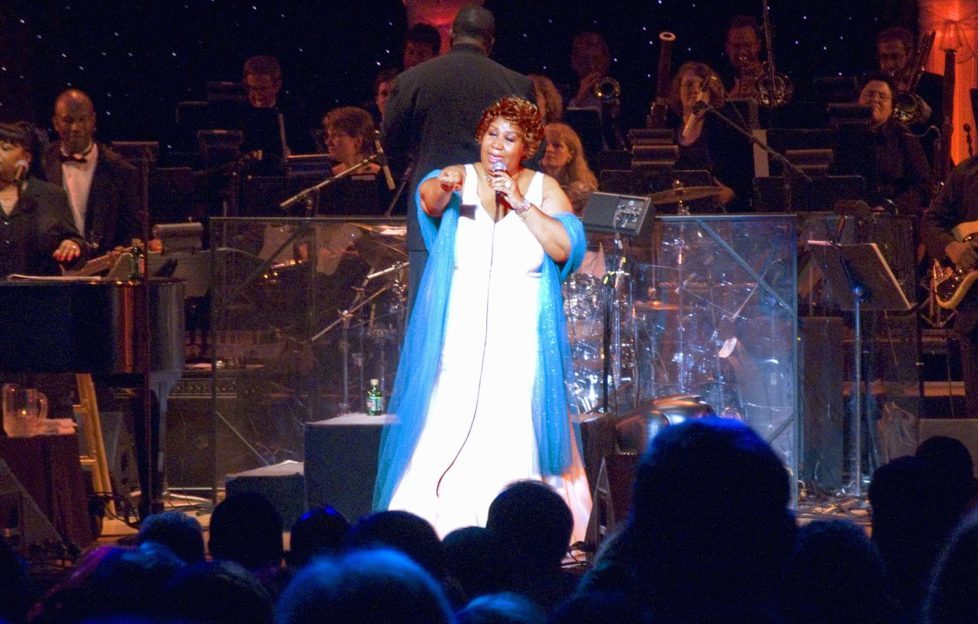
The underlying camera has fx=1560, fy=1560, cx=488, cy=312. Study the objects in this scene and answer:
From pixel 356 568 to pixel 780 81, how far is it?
910 cm

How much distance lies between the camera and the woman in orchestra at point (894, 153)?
10.4 m

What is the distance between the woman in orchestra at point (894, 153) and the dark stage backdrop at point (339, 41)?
3122 mm

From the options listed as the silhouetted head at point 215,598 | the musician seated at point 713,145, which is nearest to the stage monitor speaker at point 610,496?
the silhouetted head at point 215,598

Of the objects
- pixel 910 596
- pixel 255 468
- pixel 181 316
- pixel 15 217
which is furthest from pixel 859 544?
pixel 15 217

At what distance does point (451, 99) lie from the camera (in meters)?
6.70

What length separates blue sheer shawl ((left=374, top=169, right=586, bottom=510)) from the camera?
6.16 m

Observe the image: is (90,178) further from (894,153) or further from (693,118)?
(894,153)

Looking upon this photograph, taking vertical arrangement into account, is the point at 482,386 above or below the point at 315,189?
below

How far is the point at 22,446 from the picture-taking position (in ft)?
22.3

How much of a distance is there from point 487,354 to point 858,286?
2.76 m

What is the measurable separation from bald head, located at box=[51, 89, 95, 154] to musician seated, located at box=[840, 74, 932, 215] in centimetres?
503

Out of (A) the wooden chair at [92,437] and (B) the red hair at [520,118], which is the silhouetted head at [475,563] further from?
Result: (A) the wooden chair at [92,437]

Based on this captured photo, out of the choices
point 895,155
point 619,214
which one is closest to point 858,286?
point 619,214

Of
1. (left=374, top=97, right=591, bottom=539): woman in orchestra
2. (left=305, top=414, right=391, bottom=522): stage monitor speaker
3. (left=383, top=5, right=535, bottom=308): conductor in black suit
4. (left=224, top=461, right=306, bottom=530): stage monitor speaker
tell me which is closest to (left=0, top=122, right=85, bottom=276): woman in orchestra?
(left=224, top=461, right=306, bottom=530): stage monitor speaker
